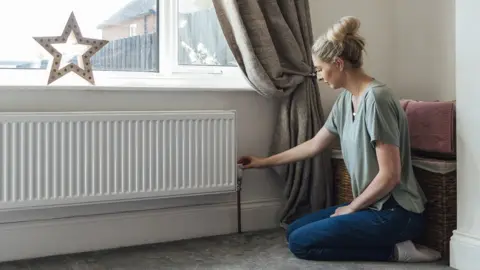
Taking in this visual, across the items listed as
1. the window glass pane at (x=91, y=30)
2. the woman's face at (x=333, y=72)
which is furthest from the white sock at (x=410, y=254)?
the window glass pane at (x=91, y=30)

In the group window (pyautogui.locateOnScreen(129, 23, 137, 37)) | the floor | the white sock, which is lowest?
the floor

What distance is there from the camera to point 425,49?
9.35ft

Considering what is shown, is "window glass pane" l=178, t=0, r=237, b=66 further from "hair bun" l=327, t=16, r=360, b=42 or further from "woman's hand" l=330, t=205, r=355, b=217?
"woman's hand" l=330, t=205, r=355, b=217

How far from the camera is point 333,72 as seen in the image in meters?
2.16

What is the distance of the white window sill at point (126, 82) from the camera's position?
2.22 meters

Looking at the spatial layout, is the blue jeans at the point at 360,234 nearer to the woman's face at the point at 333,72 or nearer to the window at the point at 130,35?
the woman's face at the point at 333,72

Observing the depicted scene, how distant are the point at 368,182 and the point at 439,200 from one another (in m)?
0.28

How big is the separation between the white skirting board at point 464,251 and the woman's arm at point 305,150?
0.64 metres

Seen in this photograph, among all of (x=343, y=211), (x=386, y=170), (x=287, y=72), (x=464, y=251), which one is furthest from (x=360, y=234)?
(x=287, y=72)

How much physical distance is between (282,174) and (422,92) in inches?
34.8

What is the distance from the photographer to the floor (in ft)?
6.79

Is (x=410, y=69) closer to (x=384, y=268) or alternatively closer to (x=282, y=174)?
(x=282, y=174)

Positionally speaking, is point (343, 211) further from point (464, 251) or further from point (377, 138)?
point (464, 251)

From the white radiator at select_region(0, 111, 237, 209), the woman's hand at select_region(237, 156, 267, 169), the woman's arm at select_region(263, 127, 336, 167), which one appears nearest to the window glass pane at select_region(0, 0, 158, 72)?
the white radiator at select_region(0, 111, 237, 209)
